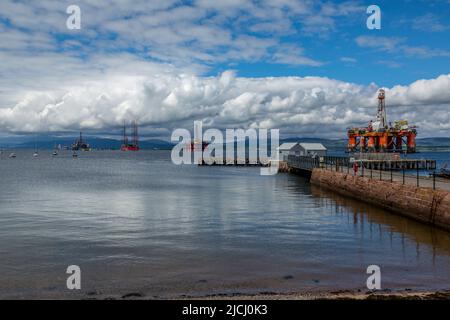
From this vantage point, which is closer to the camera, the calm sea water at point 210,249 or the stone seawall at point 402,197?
the calm sea water at point 210,249

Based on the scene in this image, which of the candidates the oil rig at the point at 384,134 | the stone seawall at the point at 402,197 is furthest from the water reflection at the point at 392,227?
the oil rig at the point at 384,134

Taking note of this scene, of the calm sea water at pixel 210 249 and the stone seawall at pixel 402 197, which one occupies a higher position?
the stone seawall at pixel 402 197

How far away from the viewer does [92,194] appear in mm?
41344

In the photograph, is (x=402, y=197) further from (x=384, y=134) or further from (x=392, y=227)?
(x=384, y=134)

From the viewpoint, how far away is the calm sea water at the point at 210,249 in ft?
42.8

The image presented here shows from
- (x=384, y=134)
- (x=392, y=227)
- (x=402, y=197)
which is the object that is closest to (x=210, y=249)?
(x=392, y=227)

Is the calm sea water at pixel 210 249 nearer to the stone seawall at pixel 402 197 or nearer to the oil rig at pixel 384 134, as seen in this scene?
the stone seawall at pixel 402 197

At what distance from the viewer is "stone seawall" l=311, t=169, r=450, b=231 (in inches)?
875

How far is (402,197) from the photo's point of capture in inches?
1081

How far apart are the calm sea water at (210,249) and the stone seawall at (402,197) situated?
2.86 ft

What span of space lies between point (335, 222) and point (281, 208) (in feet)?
22.2

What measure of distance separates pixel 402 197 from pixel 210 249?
15498 mm

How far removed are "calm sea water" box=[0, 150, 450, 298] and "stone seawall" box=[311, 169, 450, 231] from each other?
2.86ft

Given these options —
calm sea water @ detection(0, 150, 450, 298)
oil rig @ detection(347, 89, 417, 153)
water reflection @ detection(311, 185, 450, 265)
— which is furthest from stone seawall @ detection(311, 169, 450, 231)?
oil rig @ detection(347, 89, 417, 153)
